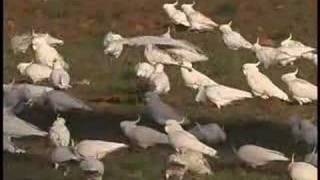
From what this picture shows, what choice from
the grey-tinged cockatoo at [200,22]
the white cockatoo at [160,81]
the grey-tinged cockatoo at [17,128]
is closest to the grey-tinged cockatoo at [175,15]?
the grey-tinged cockatoo at [200,22]

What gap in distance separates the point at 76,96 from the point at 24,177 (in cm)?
82

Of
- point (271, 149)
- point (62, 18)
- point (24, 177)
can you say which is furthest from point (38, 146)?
point (62, 18)

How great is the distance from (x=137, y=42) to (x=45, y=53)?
0.52 m

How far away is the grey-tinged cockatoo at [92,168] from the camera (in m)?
3.69

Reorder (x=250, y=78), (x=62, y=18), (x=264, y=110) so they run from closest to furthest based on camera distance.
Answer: (x=264, y=110) → (x=250, y=78) → (x=62, y=18)

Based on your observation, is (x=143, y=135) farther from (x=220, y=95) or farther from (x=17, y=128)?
(x=220, y=95)

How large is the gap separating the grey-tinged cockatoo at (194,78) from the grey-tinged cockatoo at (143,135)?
25.7 inches

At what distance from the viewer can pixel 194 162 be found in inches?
146

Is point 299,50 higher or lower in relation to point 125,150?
higher

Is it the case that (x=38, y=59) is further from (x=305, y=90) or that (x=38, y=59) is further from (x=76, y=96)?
(x=305, y=90)

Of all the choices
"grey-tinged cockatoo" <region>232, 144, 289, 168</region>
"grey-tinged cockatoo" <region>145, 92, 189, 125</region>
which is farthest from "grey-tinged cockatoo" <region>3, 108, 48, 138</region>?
"grey-tinged cockatoo" <region>232, 144, 289, 168</region>

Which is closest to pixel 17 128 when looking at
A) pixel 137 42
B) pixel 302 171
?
pixel 302 171

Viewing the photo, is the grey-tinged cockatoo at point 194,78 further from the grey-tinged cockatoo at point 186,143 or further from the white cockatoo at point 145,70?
the grey-tinged cockatoo at point 186,143

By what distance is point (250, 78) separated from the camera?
15.4 ft
